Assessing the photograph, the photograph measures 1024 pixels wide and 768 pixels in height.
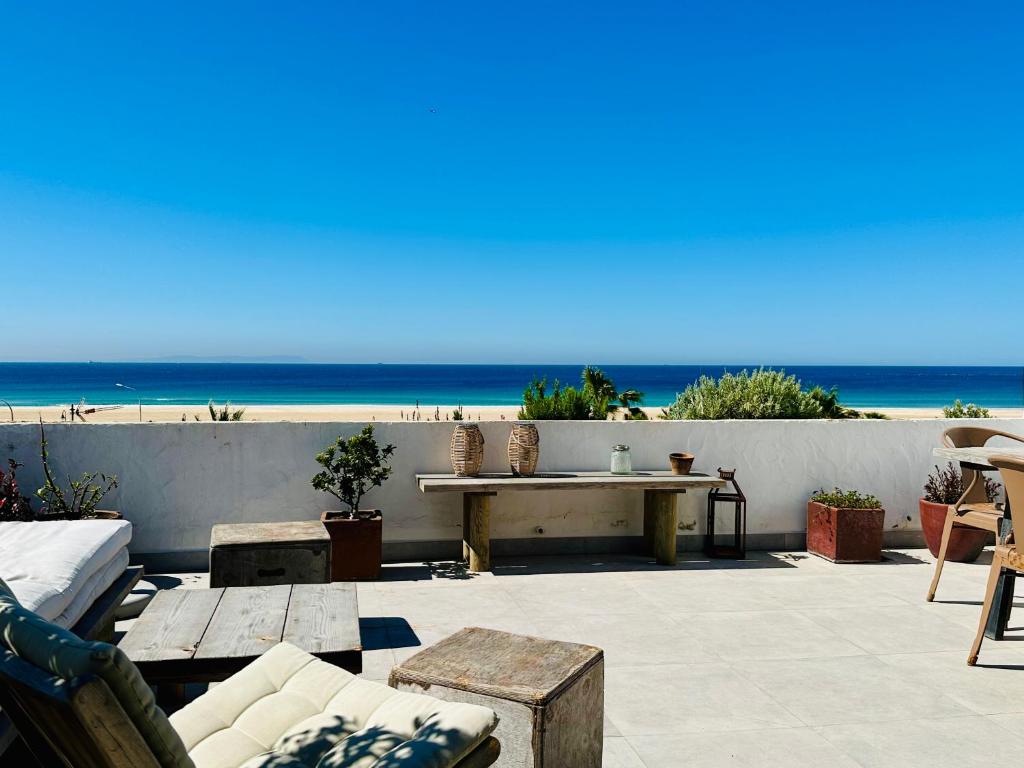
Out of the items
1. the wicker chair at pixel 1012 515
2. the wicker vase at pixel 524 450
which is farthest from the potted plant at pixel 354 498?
the wicker chair at pixel 1012 515

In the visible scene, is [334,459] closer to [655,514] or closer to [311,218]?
[655,514]

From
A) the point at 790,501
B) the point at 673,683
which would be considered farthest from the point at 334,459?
the point at 790,501

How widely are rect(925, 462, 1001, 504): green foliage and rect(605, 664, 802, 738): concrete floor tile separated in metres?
3.50

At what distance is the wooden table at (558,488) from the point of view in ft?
18.5

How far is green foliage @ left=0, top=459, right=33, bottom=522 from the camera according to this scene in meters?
5.05

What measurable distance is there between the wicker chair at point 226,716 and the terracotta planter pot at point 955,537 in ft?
17.2

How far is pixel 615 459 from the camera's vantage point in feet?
20.2

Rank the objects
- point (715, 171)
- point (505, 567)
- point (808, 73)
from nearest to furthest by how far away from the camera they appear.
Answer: point (505, 567) < point (808, 73) < point (715, 171)

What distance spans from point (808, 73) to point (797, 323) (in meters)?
36.9

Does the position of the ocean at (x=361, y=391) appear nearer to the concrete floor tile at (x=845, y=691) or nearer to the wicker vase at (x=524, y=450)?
the wicker vase at (x=524, y=450)

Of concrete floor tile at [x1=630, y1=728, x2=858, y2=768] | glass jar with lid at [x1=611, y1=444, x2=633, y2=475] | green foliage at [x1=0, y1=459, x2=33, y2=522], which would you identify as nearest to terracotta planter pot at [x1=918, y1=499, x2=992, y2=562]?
glass jar with lid at [x1=611, y1=444, x2=633, y2=475]

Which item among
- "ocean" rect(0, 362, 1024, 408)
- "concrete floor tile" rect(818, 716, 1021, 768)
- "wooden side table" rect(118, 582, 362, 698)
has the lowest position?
"ocean" rect(0, 362, 1024, 408)

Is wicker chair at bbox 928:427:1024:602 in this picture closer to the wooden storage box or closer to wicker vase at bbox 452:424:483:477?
wicker vase at bbox 452:424:483:477

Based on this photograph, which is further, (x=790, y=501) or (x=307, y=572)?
(x=790, y=501)
